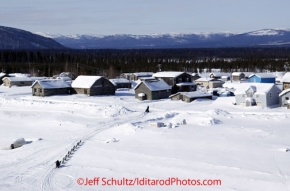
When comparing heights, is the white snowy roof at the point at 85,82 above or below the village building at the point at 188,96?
above

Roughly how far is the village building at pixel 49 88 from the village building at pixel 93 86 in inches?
43.1

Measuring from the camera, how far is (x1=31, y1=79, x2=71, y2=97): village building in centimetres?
5228

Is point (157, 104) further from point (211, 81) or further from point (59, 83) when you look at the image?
point (211, 81)

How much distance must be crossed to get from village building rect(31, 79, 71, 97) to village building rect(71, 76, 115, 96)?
1.10 metres

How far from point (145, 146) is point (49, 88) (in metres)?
28.8

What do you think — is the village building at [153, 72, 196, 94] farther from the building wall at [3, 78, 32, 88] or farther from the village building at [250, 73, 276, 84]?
the building wall at [3, 78, 32, 88]

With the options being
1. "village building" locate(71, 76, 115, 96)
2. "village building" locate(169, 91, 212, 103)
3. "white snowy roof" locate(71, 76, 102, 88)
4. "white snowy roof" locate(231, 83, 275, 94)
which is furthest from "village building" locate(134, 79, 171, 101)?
"white snowy roof" locate(231, 83, 275, 94)

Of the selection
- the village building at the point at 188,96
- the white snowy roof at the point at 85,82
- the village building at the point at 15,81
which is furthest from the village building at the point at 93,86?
the village building at the point at 15,81

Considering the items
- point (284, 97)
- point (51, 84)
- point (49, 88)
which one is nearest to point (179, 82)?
point (51, 84)

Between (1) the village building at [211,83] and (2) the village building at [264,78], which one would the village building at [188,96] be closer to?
(2) the village building at [264,78]

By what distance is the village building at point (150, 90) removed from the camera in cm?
4922

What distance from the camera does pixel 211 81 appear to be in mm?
67375

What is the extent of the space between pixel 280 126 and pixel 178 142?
9.49 m

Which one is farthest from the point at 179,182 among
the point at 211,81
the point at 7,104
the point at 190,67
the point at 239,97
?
the point at 190,67
